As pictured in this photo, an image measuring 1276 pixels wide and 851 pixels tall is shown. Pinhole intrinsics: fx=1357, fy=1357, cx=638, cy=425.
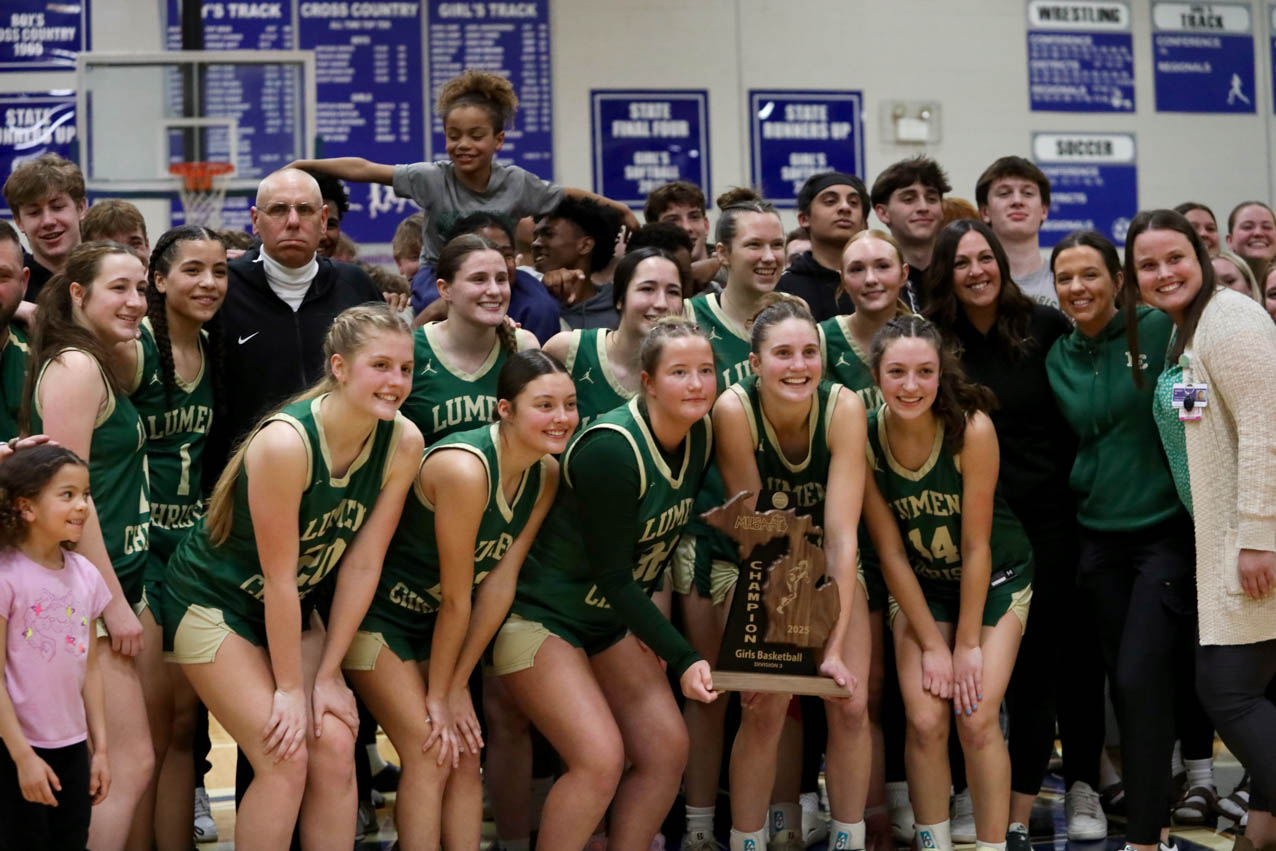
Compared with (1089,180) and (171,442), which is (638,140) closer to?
(1089,180)

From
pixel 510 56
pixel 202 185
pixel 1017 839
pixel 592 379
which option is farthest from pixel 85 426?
pixel 510 56

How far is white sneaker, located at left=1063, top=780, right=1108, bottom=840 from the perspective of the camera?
409cm

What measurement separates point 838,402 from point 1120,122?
6511 millimetres

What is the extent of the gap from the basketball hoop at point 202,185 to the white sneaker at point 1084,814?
214 inches

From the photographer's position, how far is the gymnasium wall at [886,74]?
875 centimetres

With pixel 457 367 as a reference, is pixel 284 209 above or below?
above

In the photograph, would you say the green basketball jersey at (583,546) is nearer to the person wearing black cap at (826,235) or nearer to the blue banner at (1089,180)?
the person wearing black cap at (826,235)

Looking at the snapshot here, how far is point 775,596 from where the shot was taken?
3531 millimetres

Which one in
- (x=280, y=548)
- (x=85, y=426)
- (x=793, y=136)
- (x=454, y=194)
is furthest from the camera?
(x=793, y=136)

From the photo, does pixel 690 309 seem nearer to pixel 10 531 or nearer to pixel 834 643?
pixel 834 643

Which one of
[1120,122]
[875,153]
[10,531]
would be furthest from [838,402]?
[1120,122]

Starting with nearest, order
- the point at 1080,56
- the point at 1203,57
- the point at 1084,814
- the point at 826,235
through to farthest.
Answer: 1. the point at 1084,814
2. the point at 826,235
3. the point at 1080,56
4. the point at 1203,57

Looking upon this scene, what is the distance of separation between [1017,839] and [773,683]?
95 centimetres

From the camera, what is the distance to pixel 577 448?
3539mm
